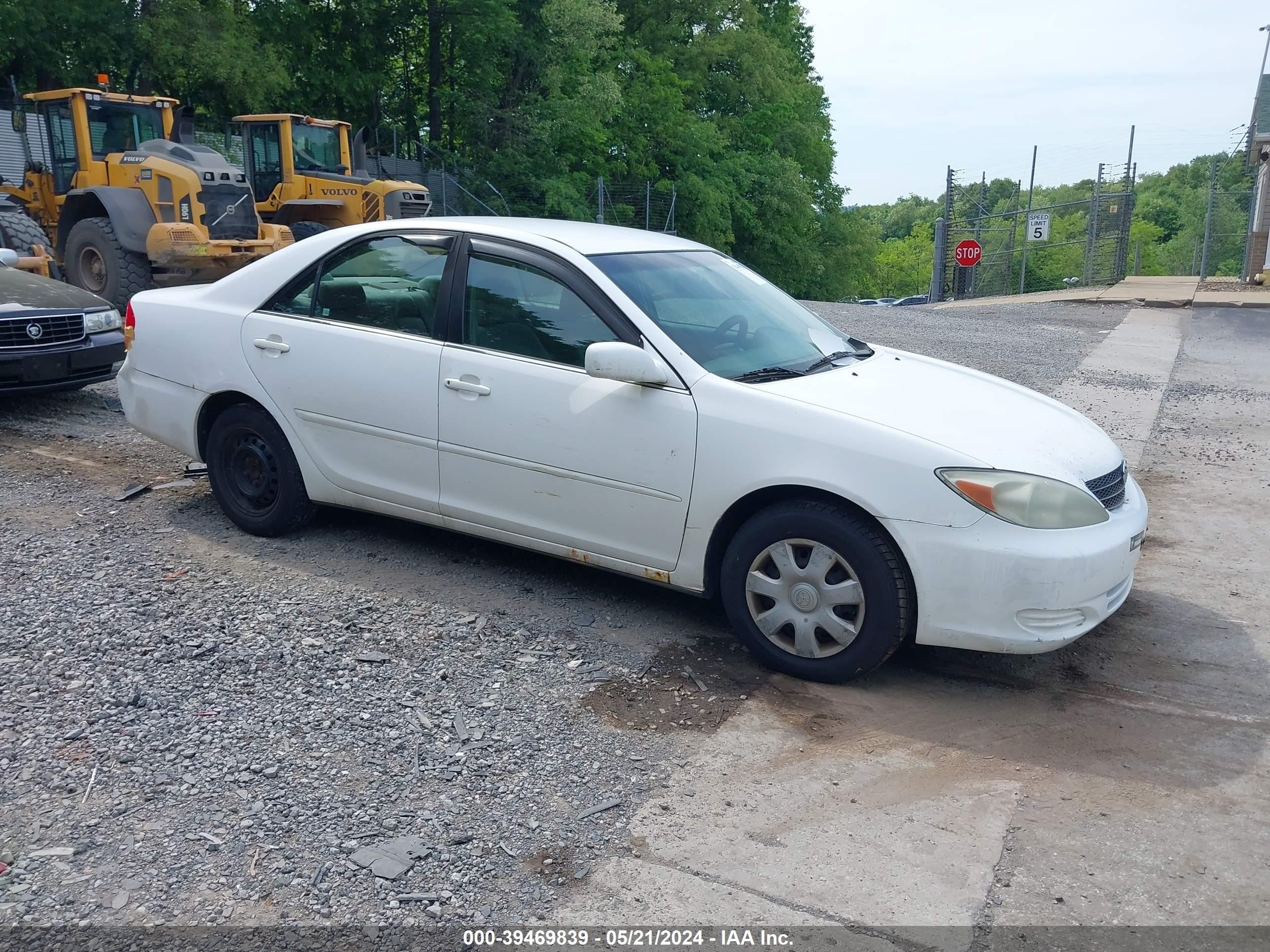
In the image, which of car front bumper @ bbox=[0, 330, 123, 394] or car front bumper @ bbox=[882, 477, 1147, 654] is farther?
car front bumper @ bbox=[0, 330, 123, 394]

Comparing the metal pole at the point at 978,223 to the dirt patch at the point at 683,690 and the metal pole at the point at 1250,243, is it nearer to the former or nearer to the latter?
the metal pole at the point at 1250,243

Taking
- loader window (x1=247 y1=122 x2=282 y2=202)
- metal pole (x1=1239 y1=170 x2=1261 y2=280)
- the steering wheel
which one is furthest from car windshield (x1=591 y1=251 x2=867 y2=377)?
metal pole (x1=1239 y1=170 x2=1261 y2=280)

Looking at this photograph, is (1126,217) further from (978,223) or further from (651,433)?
(651,433)

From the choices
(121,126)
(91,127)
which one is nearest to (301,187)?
(121,126)

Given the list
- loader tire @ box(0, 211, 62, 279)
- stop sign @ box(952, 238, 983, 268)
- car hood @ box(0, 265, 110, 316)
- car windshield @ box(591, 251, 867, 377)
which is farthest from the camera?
stop sign @ box(952, 238, 983, 268)

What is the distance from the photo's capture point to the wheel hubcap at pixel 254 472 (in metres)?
5.34

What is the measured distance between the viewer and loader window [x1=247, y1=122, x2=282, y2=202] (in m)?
17.2

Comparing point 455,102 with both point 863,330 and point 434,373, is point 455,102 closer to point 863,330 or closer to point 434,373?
point 863,330

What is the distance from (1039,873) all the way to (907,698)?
1.11 m

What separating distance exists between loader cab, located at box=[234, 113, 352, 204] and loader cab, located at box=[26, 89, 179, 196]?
266cm

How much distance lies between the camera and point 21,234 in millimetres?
11984

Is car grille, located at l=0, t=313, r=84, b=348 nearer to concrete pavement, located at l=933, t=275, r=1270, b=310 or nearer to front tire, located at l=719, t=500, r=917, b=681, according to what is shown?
front tire, located at l=719, t=500, r=917, b=681

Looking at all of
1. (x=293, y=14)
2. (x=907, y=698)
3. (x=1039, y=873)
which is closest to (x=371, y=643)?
(x=907, y=698)

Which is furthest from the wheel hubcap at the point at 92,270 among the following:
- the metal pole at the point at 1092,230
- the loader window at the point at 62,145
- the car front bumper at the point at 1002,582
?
the metal pole at the point at 1092,230
